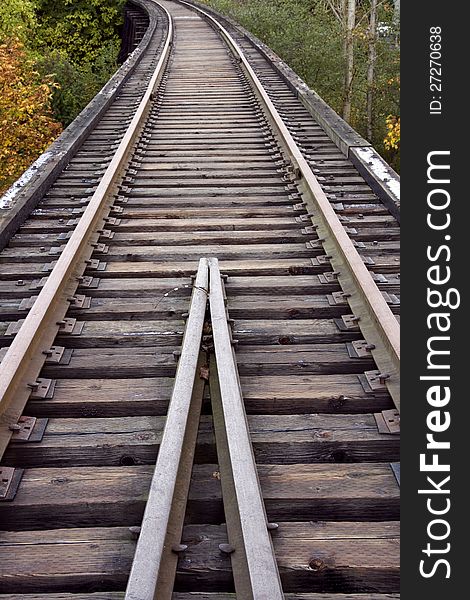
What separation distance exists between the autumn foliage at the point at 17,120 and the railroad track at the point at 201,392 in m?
9.45

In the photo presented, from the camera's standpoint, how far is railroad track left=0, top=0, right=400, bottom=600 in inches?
93.0

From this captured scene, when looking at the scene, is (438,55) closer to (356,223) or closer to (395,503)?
(356,223)

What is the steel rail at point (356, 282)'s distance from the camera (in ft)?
11.0

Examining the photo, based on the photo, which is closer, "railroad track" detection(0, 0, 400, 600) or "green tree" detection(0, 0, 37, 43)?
"railroad track" detection(0, 0, 400, 600)

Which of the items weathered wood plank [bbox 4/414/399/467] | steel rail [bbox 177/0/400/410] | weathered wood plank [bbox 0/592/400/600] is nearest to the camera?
weathered wood plank [bbox 0/592/400/600]

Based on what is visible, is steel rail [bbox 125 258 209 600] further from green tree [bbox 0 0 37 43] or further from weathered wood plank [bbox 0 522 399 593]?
green tree [bbox 0 0 37 43]

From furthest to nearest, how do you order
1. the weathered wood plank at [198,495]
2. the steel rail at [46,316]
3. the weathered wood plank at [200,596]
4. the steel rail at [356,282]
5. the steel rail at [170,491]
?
the steel rail at [356,282], the steel rail at [46,316], the weathered wood plank at [198,495], the weathered wood plank at [200,596], the steel rail at [170,491]

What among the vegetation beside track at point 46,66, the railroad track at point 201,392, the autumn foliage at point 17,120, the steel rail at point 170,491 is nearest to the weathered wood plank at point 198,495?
the railroad track at point 201,392

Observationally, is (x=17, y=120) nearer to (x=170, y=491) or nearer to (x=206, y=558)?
(x=170, y=491)

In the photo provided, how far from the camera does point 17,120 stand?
15.3 metres

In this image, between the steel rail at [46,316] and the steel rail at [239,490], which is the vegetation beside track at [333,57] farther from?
the steel rail at [239,490]

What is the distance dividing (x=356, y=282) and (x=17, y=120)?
1309 cm

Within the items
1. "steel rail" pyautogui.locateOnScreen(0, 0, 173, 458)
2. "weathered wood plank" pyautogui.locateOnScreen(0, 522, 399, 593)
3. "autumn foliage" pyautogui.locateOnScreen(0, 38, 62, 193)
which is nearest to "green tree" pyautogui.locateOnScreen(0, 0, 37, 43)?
"autumn foliage" pyautogui.locateOnScreen(0, 38, 62, 193)

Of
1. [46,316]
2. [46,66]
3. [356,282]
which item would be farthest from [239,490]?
[46,66]
